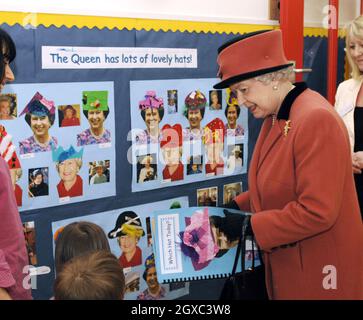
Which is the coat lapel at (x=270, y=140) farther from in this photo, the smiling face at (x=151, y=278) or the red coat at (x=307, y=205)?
the smiling face at (x=151, y=278)

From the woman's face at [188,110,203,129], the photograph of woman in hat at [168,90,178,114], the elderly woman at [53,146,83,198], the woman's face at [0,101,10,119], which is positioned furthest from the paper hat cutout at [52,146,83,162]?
the woman's face at [188,110,203,129]

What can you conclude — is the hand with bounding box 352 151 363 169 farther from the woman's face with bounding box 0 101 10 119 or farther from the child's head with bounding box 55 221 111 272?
the woman's face with bounding box 0 101 10 119

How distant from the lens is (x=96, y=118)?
1942mm

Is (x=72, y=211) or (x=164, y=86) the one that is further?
(x=164, y=86)

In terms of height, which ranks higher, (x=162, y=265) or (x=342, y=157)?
(x=342, y=157)

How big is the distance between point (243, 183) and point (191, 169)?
0.36 meters

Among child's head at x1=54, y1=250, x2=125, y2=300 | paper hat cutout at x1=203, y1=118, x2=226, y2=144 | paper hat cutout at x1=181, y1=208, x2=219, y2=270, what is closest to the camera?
child's head at x1=54, y1=250, x2=125, y2=300

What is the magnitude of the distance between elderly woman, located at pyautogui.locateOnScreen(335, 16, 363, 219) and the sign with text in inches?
28.4

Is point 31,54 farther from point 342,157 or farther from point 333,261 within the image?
point 333,261

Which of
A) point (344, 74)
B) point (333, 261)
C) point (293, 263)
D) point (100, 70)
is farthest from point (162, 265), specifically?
point (344, 74)

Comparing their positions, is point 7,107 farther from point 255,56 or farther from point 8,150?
point 255,56

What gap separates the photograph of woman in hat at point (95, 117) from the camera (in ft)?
6.26

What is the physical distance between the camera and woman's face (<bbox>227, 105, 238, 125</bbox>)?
2.41 meters
